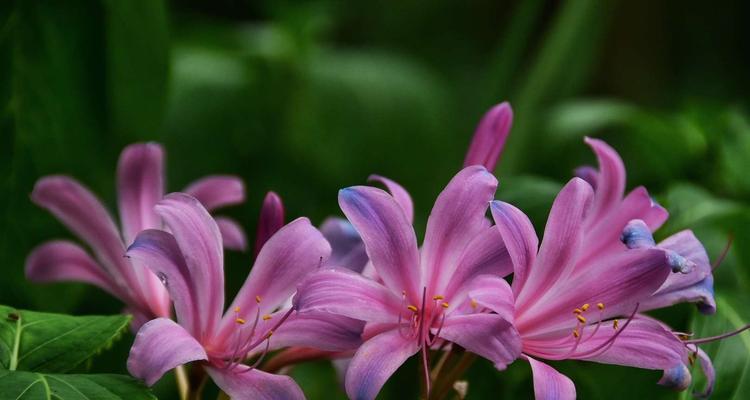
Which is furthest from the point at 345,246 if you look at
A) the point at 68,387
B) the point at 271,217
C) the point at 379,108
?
the point at 379,108

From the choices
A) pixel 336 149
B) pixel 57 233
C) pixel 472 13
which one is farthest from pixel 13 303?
pixel 472 13

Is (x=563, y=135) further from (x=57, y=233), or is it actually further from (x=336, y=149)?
(x=57, y=233)

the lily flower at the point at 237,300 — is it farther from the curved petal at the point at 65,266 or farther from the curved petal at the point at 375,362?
the curved petal at the point at 65,266

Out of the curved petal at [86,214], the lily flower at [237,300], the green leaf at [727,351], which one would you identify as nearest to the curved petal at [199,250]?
the lily flower at [237,300]

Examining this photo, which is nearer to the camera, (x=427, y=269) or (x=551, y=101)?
(x=427, y=269)

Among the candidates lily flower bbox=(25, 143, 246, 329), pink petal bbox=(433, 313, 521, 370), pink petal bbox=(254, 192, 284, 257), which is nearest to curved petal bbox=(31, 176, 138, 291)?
lily flower bbox=(25, 143, 246, 329)
